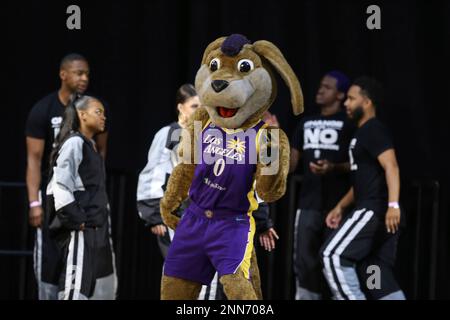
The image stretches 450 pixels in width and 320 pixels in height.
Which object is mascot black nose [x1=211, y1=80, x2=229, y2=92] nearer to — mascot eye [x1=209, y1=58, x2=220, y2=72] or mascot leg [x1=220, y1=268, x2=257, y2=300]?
mascot eye [x1=209, y1=58, x2=220, y2=72]

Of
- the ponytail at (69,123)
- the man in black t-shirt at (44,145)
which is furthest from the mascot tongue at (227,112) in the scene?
the man in black t-shirt at (44,145)

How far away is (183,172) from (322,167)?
1914mm

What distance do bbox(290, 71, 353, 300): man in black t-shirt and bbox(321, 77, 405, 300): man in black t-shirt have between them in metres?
0.36

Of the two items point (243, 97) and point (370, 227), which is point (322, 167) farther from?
point (243, 97)

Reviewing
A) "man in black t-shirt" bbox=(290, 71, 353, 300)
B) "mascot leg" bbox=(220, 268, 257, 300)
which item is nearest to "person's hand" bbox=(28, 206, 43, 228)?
"man in black t-shirt" bbox=(290, 71, 353, 300)

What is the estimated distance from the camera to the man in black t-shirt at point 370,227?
6199mm

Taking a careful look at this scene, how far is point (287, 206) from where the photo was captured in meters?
7.02

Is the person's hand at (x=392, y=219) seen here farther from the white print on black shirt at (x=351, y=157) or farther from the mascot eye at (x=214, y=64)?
the mascot eye at (x=214, y=64)

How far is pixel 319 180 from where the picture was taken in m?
6.79

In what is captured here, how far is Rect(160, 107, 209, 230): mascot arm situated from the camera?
15.8 ft

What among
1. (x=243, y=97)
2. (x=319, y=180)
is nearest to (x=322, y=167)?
(x=319, y=180)

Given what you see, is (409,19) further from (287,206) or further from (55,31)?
(55,31)

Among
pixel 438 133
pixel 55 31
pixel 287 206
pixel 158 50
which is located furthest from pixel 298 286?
pixel 55 31

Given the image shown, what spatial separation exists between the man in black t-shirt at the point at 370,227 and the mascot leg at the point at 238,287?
178 cm
